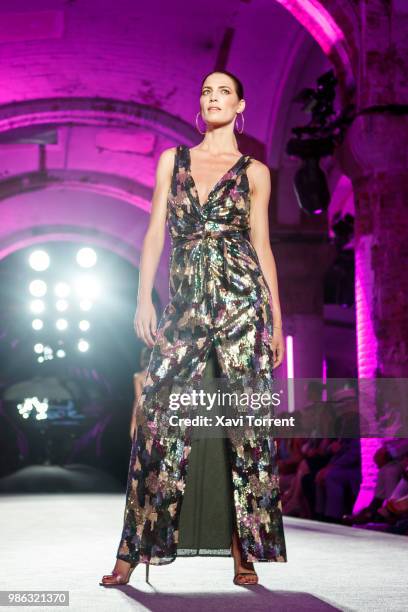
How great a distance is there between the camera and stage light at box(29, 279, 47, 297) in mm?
23297

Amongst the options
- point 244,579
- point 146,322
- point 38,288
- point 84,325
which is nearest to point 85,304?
point 84,325

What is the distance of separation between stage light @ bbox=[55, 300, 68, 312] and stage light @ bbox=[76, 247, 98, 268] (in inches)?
62.9

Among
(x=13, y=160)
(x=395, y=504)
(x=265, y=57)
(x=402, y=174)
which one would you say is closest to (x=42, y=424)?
(x=13, y=160)

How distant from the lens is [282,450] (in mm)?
10297

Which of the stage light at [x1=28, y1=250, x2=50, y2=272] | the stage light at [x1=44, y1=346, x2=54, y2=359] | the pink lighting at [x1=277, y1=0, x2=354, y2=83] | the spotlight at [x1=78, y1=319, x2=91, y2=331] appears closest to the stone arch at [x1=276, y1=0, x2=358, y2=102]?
the pink lighting at [x1=277, y1=0, x2=354, y2=83]

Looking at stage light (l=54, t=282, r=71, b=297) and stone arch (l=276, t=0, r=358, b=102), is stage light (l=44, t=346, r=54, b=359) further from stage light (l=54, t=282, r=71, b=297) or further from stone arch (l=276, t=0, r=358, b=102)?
stone arch (l=276, t=0, r=358, b=102)

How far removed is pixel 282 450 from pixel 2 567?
6.84 m

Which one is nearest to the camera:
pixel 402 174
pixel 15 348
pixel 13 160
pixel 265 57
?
pixel 402 174

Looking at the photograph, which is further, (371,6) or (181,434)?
(371,6)

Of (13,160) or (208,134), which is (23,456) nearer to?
(13,160)

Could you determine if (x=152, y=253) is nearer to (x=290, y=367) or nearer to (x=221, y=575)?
(x=221, y=575)

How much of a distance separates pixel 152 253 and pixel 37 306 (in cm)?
2122

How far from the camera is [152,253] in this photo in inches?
127

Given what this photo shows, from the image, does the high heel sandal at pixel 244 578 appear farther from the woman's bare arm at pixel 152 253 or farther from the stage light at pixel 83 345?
the stage light at pixel 83 345
